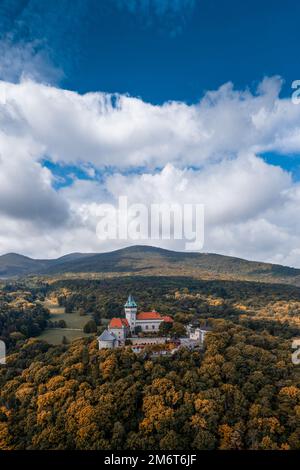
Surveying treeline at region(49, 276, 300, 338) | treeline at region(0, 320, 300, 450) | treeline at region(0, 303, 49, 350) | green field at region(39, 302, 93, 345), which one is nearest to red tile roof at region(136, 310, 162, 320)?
treeline at region(49, 276, 300, 338)

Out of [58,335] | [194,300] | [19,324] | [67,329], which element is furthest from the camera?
[194,300]

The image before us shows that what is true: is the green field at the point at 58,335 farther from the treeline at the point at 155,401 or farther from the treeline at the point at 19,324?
the treeline at the point at 155,401

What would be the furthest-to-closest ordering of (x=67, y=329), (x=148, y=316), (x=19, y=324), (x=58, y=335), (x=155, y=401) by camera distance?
(x=67, y=329)
(x=19, y=324)
(x=58, y=335)
(x=148, y=316)
(x=155, y=401)

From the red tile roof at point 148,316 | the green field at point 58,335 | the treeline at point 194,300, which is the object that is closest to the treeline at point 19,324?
the green field at point 58,335

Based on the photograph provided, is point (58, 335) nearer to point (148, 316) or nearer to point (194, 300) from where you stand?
point (148, 316)

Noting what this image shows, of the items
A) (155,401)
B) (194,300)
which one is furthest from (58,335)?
(194,300)

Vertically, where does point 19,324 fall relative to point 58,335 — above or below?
above

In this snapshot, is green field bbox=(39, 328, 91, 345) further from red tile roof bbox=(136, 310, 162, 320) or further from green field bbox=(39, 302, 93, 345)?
red tile roof bbox=(136, 310, 162, 320)
